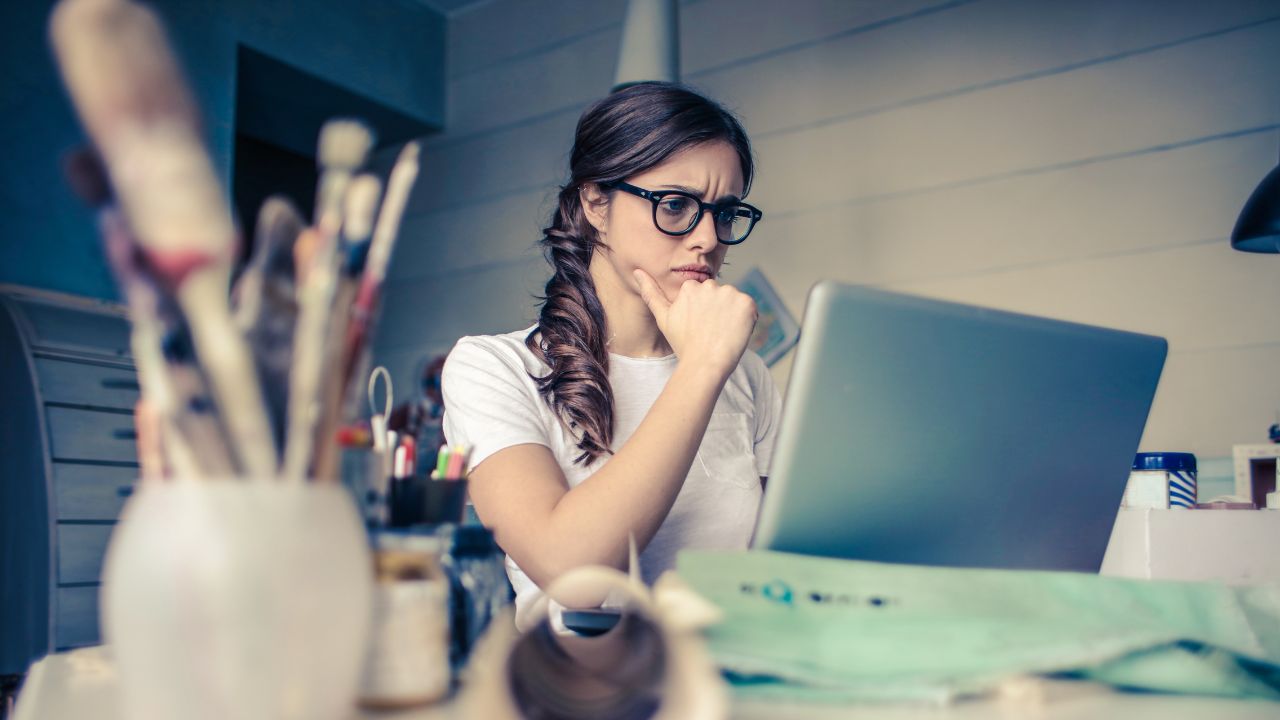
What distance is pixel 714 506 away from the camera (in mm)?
1368

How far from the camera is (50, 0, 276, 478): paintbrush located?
38 cm

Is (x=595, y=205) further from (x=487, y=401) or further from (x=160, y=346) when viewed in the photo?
(x=160, y=346)

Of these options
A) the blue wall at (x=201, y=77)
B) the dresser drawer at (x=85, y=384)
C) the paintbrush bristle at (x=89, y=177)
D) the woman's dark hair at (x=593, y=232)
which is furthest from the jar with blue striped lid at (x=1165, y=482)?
the dresser drawer at (x=85, y=384)

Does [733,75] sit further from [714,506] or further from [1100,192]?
[714,506]

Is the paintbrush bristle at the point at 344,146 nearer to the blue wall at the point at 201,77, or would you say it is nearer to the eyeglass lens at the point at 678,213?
the eyeglass lens at the point at 678,213

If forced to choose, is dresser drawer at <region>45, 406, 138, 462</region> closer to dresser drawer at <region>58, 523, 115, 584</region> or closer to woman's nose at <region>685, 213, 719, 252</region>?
dresser drawer at <region>58, 523, 115, 584</region>

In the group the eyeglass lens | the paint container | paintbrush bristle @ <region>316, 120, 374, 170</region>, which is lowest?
the paint container

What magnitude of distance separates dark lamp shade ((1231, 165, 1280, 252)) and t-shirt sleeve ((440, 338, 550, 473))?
4.10ft

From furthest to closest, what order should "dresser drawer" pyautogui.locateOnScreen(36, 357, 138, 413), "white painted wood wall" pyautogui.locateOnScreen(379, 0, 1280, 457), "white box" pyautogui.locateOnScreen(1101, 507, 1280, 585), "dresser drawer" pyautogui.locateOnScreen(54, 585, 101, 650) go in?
"white painted wood wall" pyautogui.locateOnScreen(379, 0, 1280, 457), "dresser drawer" pyautogui.locateOnScreen(36, 357, 138, 413), "dresser drawer" pyautogui.locateOnScreen(54, 585, 101, 650), "white box" pyautogui.locateOnScreen(1101, 507, 1280, 585)

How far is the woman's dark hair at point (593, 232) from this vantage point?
1.34 metres

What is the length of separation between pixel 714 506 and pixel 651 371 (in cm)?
24

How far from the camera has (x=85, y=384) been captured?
2.06 m

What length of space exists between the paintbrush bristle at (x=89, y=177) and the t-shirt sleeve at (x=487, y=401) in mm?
750

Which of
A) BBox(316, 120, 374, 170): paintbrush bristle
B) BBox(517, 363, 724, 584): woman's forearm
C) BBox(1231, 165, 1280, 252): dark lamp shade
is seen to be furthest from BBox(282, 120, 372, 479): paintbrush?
BBox(1231, 165, 1280, 252): dark lamp shade
